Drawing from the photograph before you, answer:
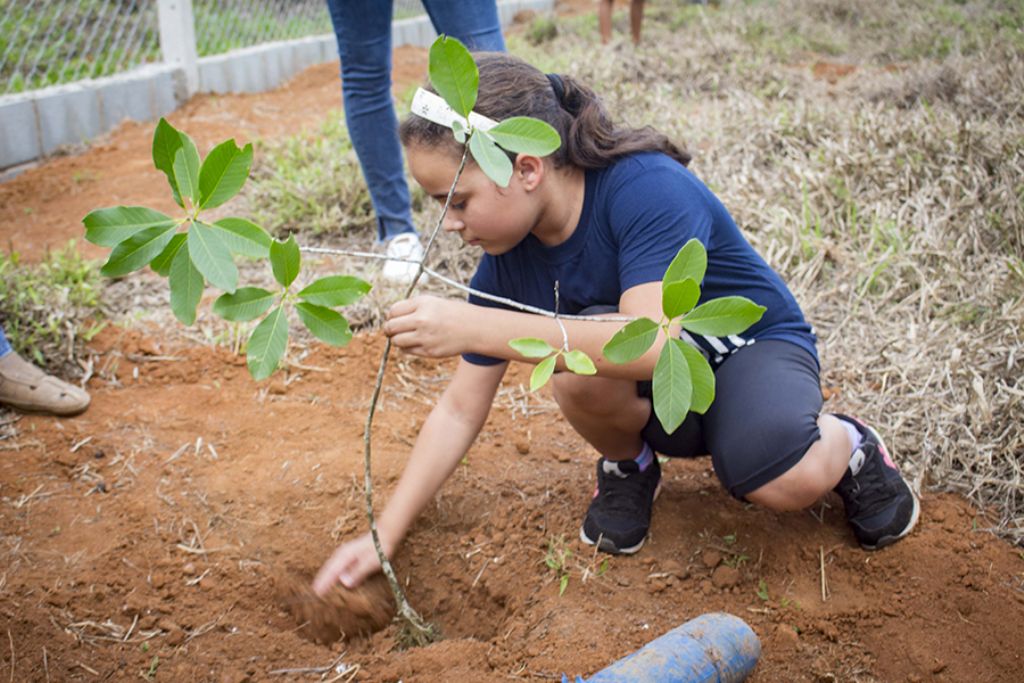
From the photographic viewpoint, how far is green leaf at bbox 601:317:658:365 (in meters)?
1.13

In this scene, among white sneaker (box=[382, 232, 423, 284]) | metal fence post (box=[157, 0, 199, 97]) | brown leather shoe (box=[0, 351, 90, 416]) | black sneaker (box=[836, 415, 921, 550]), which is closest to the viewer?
black sneaker (box=[836, 415, 921, 550])

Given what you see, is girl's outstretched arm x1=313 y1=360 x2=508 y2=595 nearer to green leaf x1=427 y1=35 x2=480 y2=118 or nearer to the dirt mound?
the dirt mound

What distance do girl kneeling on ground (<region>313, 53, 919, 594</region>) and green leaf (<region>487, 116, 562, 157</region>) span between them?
39cm

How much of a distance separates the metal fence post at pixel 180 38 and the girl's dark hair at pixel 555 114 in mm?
4140

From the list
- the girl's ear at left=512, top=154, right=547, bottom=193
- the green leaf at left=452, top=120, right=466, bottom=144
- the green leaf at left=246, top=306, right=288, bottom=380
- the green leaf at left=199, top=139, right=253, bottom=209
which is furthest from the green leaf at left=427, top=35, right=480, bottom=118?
the girl's ear at left=512, top=154, right=547, bottom=193

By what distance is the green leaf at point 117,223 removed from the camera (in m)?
1.17

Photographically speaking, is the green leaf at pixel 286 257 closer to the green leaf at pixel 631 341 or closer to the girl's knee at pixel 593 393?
the green leaf at pixel 631 341

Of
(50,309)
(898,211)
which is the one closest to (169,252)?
(50,309)

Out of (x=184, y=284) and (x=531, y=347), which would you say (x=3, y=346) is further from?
(x=531, y=347)

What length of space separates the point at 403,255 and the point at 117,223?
201 centimetres

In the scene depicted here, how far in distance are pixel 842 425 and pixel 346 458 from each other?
1.16 metres

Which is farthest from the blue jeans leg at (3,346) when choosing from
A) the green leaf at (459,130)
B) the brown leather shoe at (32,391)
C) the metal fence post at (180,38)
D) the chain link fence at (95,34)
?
the metal fence post at (180,38)

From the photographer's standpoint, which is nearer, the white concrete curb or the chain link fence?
the white concrete curb

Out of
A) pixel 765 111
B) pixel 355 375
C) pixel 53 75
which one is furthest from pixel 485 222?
pixel 53 75
